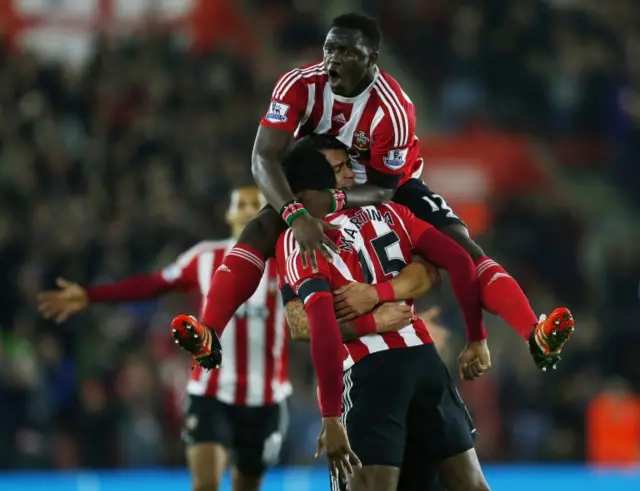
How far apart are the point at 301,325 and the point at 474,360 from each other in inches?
29.7

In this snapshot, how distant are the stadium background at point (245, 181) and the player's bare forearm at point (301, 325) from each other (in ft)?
17.2

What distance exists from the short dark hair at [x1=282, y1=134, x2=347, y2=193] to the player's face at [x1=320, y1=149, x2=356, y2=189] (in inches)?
0.7

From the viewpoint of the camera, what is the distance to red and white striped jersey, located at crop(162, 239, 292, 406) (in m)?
7.18

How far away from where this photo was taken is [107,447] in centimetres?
1109

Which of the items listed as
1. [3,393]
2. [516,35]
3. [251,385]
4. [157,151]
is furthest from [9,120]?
[251,385]

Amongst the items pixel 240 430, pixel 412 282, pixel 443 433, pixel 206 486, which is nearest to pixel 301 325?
pixel 412 282

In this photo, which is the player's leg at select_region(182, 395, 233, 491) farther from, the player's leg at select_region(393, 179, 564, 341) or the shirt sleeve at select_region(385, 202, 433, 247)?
the shirt sleeve at select_region(385, 202, 433, 247)

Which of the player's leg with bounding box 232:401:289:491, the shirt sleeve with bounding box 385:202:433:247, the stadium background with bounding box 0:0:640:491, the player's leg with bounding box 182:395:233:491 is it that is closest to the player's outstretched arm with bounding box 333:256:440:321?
the shirt sleeve with bounding box 385:202:433:247

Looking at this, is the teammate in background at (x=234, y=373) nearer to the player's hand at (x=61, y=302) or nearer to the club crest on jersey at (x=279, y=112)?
the player's hand at (x=61, y=302)

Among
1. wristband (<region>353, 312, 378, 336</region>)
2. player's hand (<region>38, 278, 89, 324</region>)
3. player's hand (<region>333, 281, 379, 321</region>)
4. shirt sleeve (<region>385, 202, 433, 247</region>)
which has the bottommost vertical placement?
wristband (<region>353, 312, 378, 336</region>)

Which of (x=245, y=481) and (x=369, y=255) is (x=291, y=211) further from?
(x=245, y=481)

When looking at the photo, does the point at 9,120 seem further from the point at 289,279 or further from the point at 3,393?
the point at 289,279

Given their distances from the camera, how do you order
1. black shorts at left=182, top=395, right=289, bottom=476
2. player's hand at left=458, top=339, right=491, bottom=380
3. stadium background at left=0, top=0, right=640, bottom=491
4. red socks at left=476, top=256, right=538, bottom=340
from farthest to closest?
stadium background at left=0, top=0, right=640, bottom=491 → black shorts at left=182, top=395, right=289, bottom=476 → player's hand at left=458, top=339, right=491, bottom=380 → red socks at left=476, top=256, right=538, bottom=340

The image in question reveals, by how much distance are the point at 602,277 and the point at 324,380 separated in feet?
28.6
